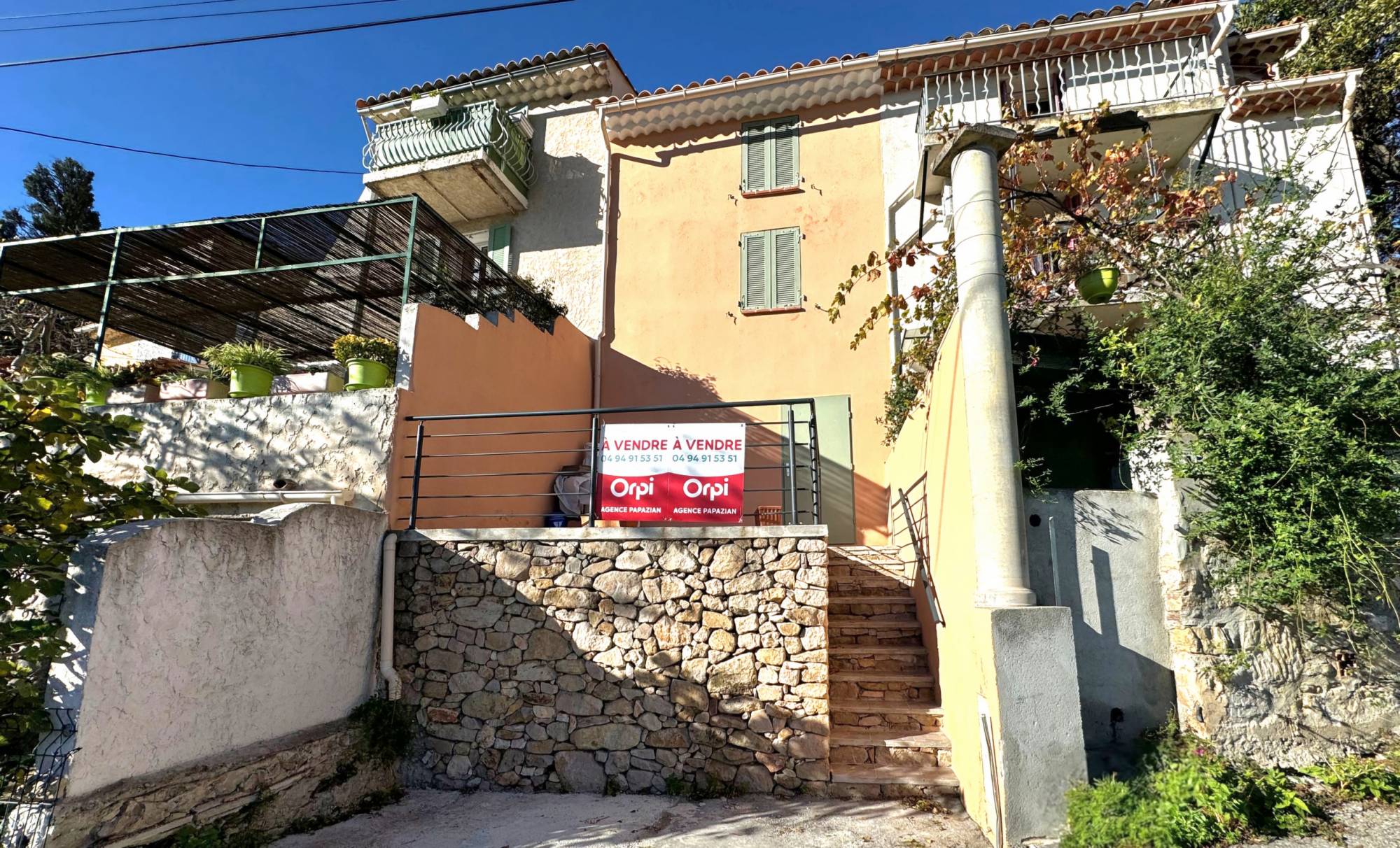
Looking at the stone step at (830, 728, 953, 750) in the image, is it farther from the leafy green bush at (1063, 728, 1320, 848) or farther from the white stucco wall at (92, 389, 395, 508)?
the white stucco wall at (92, 389, 395, 508)

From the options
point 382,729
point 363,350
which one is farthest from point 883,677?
point 363,350

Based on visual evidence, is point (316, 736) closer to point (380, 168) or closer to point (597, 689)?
point (597, 689)

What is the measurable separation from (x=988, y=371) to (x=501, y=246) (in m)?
8.66

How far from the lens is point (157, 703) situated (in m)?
3.88

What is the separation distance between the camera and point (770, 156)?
10180 millimetres

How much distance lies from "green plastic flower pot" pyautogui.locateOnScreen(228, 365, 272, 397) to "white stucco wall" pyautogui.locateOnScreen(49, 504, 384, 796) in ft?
6.75

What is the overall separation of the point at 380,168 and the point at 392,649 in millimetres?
8166

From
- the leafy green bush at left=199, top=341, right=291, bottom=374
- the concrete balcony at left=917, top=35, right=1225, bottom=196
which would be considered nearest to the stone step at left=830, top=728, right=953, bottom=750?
the concrete balcony at left=917, top=35, right=1225, bottom=196

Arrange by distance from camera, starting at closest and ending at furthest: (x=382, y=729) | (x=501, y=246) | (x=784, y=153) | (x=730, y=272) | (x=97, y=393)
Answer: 1. (x=382, y=729)
2. (x=97, y=393)
3. (x=730, y=272)
4. (x=784, y=153)
5. (x=501, y=246)

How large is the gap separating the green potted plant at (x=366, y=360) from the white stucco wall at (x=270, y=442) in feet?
0.78

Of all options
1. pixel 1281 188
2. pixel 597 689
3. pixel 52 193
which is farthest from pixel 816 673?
pixel 52 193

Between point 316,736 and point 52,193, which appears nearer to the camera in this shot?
point 316,736

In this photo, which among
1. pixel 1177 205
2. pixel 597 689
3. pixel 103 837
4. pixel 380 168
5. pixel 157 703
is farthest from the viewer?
pixel 380 168

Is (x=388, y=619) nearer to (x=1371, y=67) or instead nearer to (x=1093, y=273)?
(x=1093, y=273)
